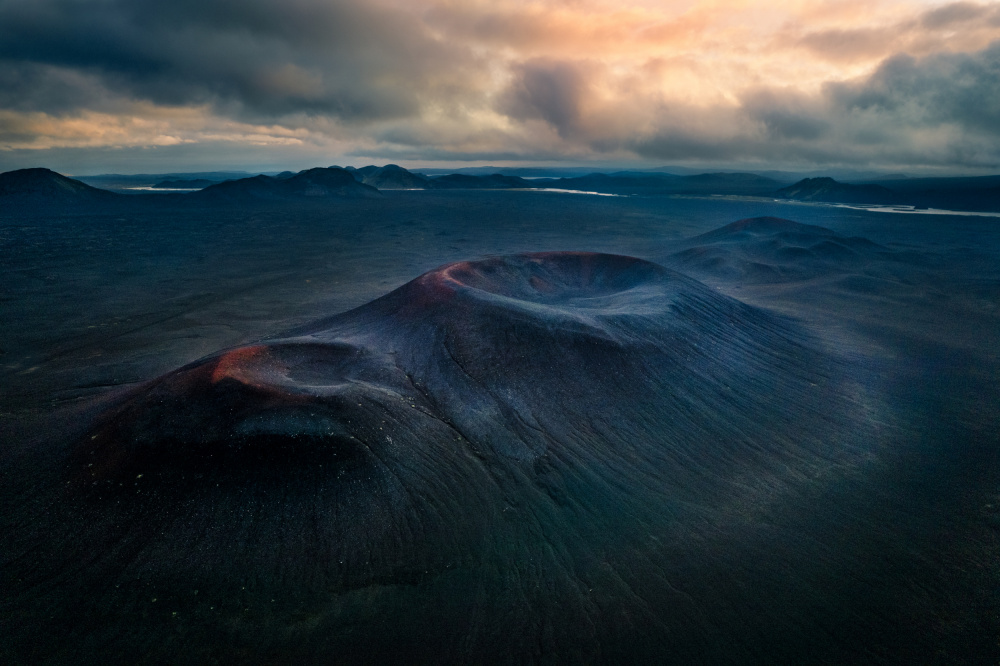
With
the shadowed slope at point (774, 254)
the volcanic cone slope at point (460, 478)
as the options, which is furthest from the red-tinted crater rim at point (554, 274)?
the shadowed slope at point (774, 254)

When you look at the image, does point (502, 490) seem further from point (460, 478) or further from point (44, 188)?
point (44, 188)

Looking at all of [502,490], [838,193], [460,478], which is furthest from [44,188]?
[838,193]

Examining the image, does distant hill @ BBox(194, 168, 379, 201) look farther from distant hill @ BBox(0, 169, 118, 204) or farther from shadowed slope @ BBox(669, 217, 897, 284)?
shadowed slope @ BBox(669, 217, 897, 284)

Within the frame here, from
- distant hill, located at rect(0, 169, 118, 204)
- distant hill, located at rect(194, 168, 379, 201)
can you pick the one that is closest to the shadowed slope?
distant hill, located at rect(194, 168, 379, 201)

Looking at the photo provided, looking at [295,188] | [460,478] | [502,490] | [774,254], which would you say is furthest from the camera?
[295,188]

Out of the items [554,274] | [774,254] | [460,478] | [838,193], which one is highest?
[838,193]
